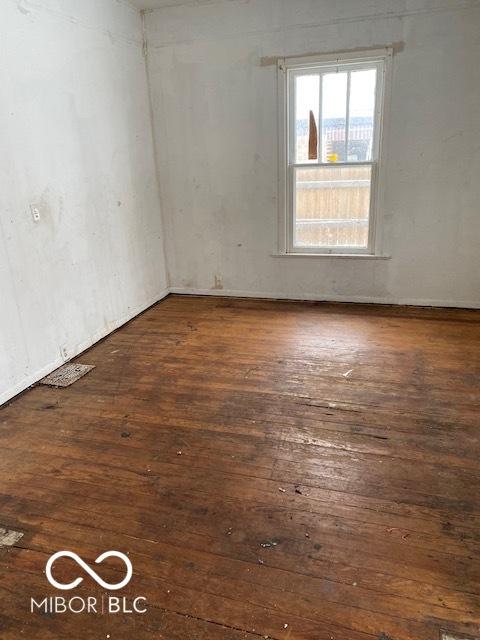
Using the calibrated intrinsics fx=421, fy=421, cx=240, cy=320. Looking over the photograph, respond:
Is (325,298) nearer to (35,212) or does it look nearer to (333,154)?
(333,154)

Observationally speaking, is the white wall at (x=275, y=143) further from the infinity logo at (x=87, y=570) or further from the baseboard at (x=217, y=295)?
the infinity logo at (x=87, y=570)

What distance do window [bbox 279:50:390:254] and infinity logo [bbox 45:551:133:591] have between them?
353cm

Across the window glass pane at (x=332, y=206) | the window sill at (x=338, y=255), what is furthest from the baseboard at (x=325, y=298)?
the window glass pane at (x=332, y=206)

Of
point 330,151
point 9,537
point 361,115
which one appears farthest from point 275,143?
point 9,537

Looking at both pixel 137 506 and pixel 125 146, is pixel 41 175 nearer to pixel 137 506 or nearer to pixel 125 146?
pixel 125 146

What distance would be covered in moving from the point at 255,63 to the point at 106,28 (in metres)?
1.39

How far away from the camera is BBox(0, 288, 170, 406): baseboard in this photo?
2887 millimetres

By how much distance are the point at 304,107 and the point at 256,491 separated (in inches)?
144

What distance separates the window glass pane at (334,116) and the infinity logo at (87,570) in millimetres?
3859

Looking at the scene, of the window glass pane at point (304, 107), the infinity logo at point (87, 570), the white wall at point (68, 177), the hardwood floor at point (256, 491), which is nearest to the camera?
the hardwood floor at point (256, 491)

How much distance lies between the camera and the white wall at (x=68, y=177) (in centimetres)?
281

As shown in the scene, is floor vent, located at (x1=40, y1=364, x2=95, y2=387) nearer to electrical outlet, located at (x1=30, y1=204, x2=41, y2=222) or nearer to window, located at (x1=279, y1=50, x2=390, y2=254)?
electrical outlet, located at (x1=30, y1=204, x2=41, y2=222)

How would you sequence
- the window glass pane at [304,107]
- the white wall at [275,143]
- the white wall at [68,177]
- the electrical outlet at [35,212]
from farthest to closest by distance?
the window glass pane at [304,107], the white wall at [275,143], the electrical outlet at [35,212], the white wall at [68,177]

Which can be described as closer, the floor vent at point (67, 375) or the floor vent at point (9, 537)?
Answer: the floor vent at point (9, 537)
